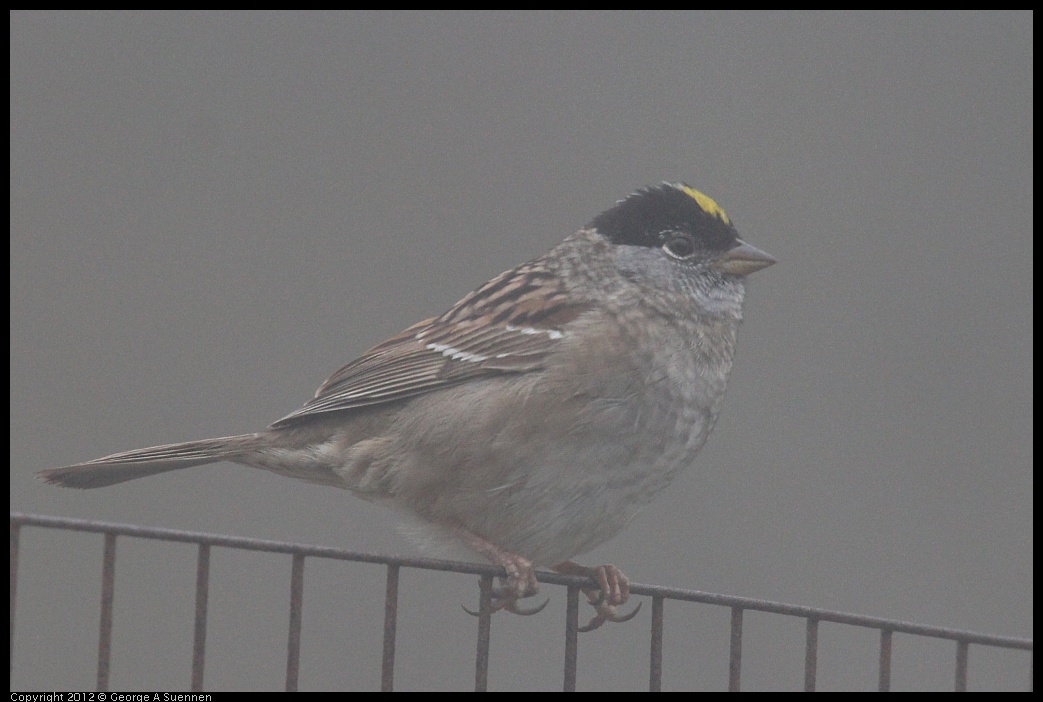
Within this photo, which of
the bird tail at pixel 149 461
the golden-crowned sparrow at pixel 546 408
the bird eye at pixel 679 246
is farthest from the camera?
the bird eye at pixel 679 246

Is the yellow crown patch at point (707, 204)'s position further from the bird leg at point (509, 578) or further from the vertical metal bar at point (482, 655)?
the vertical metal bar at point (482, 655)

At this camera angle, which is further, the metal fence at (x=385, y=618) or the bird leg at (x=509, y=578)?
the bird leg at (x=509, y=578)

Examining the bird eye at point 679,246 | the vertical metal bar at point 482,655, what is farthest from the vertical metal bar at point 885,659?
the bird eye at point 679,246

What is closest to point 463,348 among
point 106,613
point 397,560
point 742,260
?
point 742,260

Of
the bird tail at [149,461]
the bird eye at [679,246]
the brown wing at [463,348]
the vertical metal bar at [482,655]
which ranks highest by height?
the bird eye at [679,246]

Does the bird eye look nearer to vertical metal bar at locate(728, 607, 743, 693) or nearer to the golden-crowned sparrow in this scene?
the golden-crowned sparrow

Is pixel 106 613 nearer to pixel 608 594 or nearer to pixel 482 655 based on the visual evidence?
pixel 482 655
